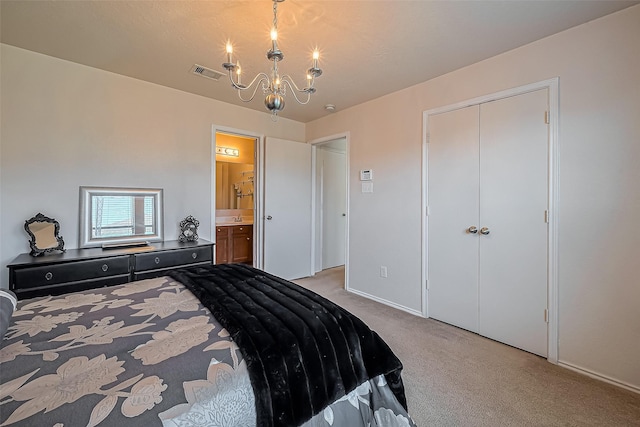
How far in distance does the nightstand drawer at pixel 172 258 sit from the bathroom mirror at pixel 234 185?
84.1 inches

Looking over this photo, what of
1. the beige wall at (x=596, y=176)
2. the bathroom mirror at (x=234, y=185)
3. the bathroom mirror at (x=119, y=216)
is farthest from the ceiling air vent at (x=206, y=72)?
the beige wall at (x=596, y=176)

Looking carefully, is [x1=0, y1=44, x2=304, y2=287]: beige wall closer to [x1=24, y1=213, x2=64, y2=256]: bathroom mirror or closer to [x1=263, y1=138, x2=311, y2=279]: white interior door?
[x1=24, y1=213, x2=64, y2=256]: bathroom mirror

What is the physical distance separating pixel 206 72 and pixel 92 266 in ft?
6.76

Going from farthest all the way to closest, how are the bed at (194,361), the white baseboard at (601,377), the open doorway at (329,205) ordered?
the open doorway at (329,205)
the white baseboard at (601,377)
the bed at (194,361)

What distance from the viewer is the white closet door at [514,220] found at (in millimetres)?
2188

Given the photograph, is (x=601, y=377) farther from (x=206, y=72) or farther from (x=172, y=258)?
(x=206, y=72)

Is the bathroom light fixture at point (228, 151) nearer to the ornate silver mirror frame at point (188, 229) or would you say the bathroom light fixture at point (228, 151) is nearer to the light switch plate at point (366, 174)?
the ornate silver mirror frame at point (188, 229)

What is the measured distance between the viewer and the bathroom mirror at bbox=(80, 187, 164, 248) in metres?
2.64

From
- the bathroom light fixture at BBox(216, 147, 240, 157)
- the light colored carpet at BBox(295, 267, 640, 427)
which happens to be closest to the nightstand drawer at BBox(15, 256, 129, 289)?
the light colored carpet at BBox(295, 267, 640, 427)

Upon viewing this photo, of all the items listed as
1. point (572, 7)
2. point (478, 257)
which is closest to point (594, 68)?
point (572, 7)

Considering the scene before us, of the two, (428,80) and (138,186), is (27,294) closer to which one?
(138,186)

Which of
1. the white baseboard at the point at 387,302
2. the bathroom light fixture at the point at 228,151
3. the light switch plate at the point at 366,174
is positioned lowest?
the white baseboard at the point at 387,302

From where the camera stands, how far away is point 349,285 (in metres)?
3.77

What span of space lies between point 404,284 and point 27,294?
336cm
